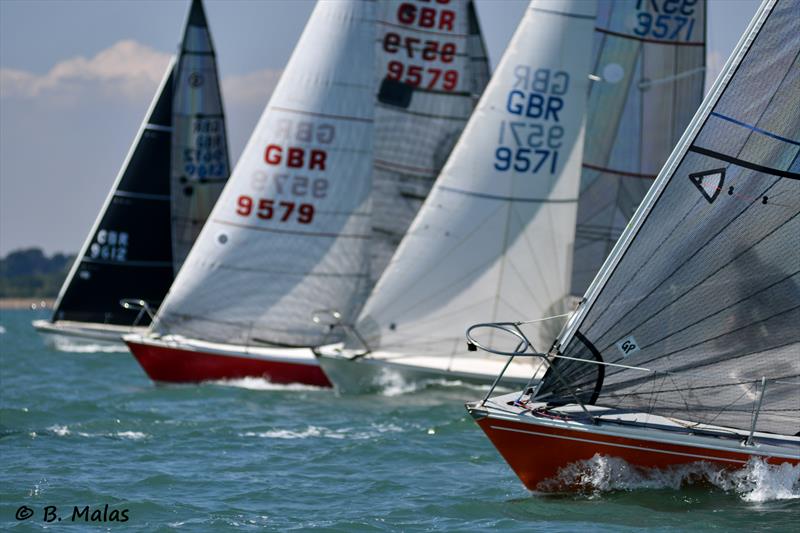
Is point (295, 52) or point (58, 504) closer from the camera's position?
point (58, 504)

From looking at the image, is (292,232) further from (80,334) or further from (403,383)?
(80,334)

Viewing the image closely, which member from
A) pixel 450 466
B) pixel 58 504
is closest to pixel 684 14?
pixel 450 466

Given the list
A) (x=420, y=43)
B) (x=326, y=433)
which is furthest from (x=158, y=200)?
(x=326, y=433)

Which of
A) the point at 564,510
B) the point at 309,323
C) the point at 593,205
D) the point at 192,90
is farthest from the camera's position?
the point at 192,90

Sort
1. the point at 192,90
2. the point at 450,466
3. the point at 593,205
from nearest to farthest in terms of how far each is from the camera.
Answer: the point at 450,466, the point at 593,205, the point at 192,90

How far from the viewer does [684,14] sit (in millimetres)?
20797

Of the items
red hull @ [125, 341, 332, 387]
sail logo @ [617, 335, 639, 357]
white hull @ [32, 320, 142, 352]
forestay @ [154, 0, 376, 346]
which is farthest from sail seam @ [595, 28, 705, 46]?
white hull @ [32, 320, 142, 352]

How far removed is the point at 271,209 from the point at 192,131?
12314mm

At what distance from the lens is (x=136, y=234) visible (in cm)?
3303

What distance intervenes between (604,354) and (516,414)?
91 cm

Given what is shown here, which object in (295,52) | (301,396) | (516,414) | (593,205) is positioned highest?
(295,52)

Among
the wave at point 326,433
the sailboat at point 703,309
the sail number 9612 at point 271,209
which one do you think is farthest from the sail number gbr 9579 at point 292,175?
the sailboat at point 703,309

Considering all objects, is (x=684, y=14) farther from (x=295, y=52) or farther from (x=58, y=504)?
(x=58, y=504)

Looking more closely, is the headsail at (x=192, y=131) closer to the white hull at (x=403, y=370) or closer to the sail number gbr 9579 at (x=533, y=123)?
the white hull at (x=403, y=370)
